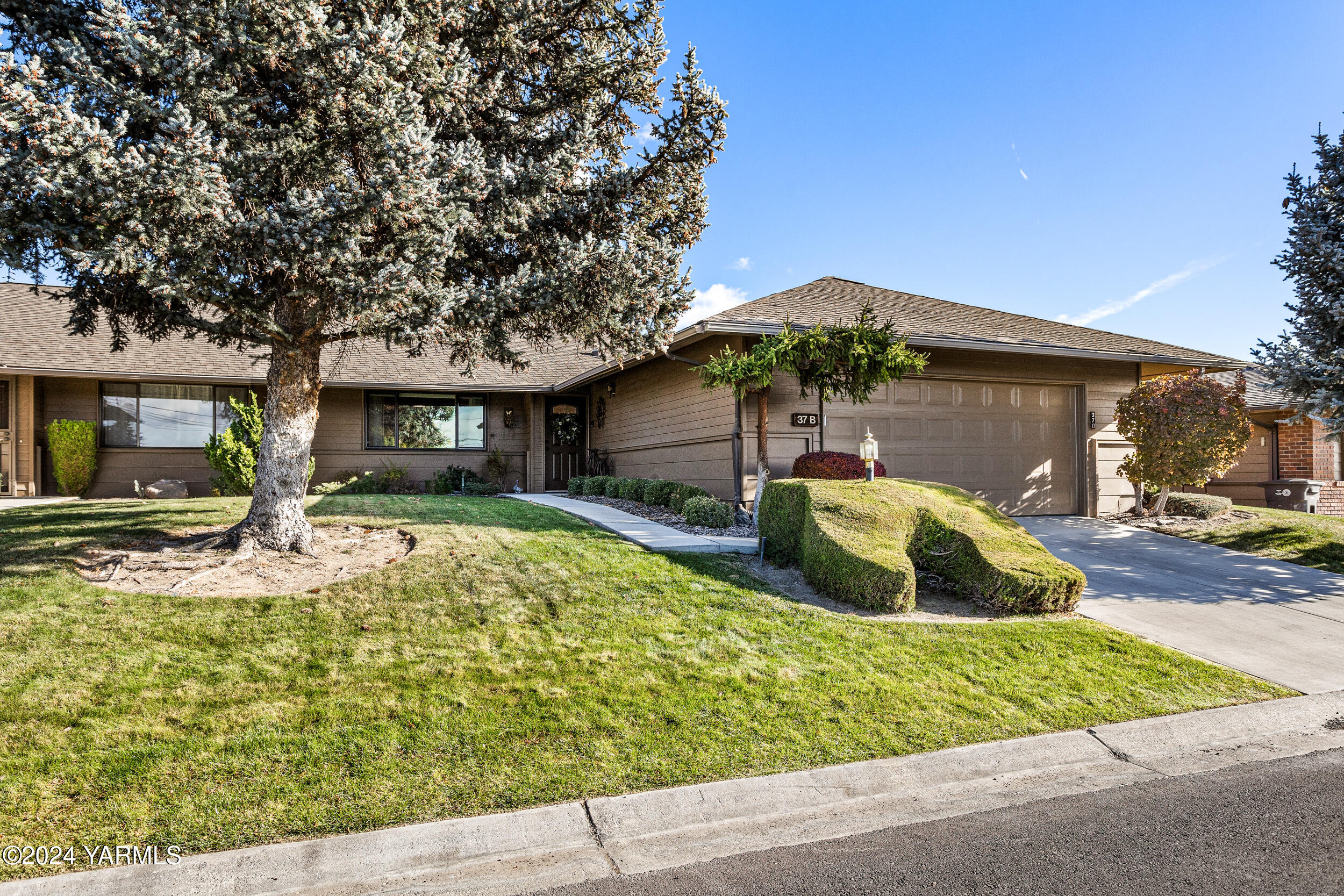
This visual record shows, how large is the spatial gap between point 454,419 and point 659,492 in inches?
291

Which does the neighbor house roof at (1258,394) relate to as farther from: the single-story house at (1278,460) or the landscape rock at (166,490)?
the landscape rock at (166,490)

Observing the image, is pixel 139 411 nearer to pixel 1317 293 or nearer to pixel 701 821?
pixel 701 821

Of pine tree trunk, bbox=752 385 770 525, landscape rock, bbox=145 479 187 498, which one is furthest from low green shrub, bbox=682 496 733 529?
landscape rock, bbox=145 479 187 498

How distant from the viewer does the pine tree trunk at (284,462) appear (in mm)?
6297

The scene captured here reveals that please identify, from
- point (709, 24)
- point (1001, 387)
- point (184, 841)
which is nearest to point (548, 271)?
point (709, 24)

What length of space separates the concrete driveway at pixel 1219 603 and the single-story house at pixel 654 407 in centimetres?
246

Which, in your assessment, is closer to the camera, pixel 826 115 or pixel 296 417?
pixel 296 417

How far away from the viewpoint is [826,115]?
11.8 meters

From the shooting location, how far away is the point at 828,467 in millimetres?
9117

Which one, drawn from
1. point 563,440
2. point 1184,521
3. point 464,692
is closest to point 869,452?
point 464,692

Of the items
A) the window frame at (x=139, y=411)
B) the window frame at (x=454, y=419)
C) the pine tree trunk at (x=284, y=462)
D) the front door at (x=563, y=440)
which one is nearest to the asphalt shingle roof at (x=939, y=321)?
the pine tree trunk at (x=284, y=462)

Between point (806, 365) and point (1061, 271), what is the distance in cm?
606

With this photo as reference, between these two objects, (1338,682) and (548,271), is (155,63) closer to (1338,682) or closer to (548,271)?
(548,271)

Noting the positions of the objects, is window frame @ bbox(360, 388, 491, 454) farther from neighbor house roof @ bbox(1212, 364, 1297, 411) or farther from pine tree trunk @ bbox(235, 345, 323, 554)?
neighbor house roof @ bbox(1212, 364, 1297, 411)
